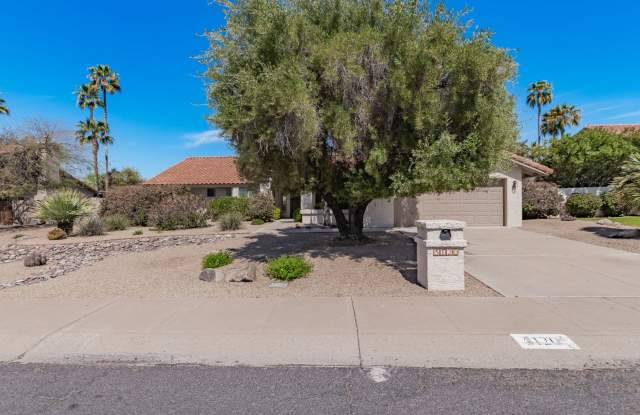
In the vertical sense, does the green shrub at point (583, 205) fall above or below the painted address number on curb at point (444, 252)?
above

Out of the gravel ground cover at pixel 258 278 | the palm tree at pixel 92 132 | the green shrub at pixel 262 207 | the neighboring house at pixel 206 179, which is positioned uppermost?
the palm tree at pixel 92 132

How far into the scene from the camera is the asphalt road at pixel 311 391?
3.01 m

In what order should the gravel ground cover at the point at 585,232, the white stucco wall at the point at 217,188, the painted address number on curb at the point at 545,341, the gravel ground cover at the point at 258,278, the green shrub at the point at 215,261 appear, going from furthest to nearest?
the white stucco wall at the point at 217,188 < the gravel ground cover at the point at 585,232 < the green shrub at the point at 215,261 < the gravel ground cover at the point at 258,278 < the painted address number on curb at the point at 545,341

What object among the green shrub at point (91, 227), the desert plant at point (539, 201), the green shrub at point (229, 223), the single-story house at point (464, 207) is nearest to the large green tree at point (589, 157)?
the desert plant at point (539, 201)

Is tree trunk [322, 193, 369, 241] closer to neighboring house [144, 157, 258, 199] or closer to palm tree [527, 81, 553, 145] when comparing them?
neighboring house [144, 157, 258, 199]

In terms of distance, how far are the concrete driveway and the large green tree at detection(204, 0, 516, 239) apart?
2229mm

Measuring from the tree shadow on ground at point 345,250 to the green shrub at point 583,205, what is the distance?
13.6 meters

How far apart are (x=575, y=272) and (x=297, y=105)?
726 centimetres

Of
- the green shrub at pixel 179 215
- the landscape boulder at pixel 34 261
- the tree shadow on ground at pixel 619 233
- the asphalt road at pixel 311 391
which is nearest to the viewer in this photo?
the asphalt road at pixel 311 391

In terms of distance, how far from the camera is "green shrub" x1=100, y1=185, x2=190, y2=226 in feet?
67.7

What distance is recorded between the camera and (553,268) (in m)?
8.08

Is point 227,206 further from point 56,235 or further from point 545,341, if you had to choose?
point 545,341

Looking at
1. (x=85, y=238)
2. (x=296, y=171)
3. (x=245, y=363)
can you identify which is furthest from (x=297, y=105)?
(x=85, y=238)

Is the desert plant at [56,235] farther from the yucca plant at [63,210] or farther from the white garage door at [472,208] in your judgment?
the white garage door at [472,208]
